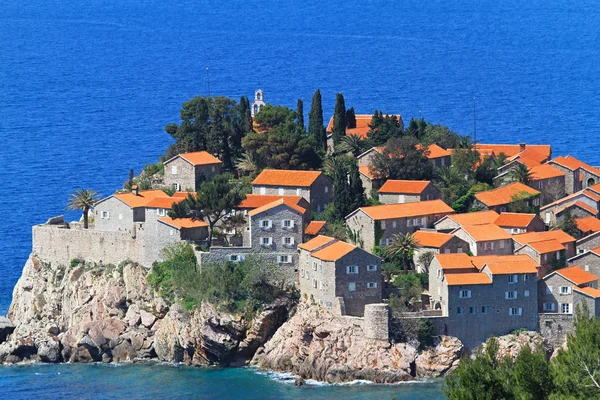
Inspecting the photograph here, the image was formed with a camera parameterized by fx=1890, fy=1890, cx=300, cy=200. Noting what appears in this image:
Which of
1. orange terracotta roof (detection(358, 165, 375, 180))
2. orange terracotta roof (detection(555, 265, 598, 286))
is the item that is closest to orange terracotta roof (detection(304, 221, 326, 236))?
orange terracotta roof (detection(358, 165, 375, 180))

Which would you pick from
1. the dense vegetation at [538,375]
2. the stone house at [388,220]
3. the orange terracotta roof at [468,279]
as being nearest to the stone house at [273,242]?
the stone house at [388,220]

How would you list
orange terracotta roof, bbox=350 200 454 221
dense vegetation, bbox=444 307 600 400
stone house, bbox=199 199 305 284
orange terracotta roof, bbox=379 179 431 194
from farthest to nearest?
orange terracotta roof, bbox=379 179 431 194 < orange terracotta roof, bbox=350 200 454 221 < stone house, bbox=199 199 305 284 < dense vegetation, bbox=444 307 600 400

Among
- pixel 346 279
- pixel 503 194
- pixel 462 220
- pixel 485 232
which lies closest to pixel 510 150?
pixel 503 194

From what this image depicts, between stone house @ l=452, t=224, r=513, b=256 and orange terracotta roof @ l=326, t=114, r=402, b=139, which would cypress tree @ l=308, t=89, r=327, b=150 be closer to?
orange terracotta roof @ l=326, t=114, r=402, b=139

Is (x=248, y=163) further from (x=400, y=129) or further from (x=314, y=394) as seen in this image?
(x=314, y=394)

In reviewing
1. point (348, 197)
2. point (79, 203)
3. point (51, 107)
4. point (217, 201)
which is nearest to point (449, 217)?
point (348, 197)

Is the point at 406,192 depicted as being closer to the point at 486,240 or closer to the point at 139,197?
the point at 486,240

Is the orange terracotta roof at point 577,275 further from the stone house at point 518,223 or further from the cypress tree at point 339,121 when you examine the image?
the cypress tree at point 339,121
